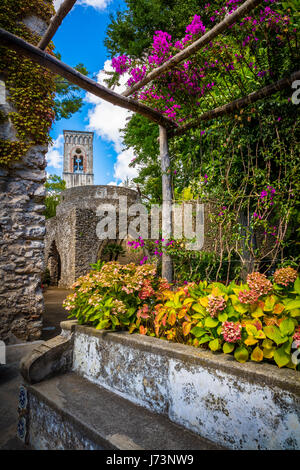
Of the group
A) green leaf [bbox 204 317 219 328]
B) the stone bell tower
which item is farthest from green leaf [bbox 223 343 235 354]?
the stone bell tower

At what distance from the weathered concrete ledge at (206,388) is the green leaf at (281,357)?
41 millimetres

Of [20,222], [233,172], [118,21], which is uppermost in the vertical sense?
[118,21]

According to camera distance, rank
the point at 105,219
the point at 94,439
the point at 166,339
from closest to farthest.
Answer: the point at 94,439
the point at 166,339
the point at 105,219

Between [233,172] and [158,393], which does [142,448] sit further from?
[233,172]

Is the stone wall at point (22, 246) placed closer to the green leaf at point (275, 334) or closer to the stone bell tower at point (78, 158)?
the green leaf at point (275, 334)

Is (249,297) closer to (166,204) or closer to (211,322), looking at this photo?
(211,322)

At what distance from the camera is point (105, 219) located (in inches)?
532

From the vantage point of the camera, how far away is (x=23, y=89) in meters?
3.82

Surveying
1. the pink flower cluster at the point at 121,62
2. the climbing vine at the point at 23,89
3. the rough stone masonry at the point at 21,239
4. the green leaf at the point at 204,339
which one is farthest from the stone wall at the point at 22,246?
the green leaf at the point at 204,339

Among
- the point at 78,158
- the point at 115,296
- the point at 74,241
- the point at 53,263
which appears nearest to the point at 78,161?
the point at 78,158

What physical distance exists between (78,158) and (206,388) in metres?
51.3
